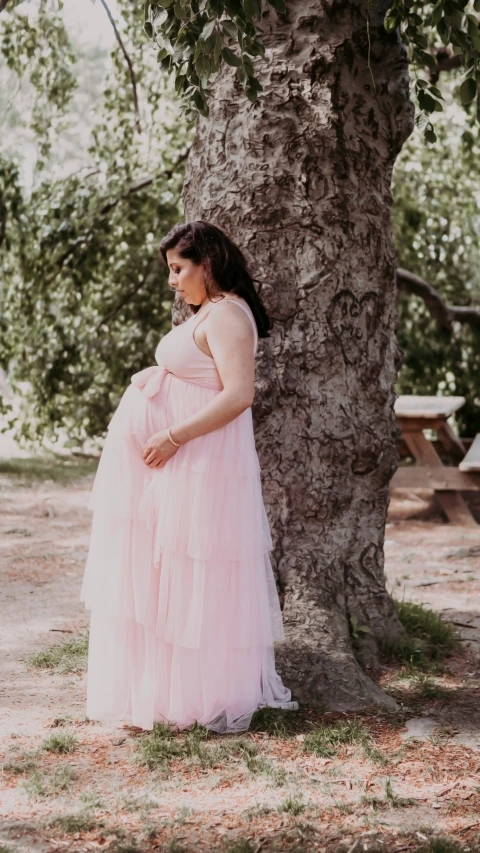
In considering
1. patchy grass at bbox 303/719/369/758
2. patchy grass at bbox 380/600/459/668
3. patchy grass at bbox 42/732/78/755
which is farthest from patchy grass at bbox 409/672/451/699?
patchy grass at bbox 42/732/78/755

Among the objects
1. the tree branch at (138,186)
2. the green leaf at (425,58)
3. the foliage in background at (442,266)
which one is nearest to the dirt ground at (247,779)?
the green leaf at (425,58)

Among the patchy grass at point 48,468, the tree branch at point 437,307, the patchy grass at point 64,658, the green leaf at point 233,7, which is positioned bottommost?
the patchy grass at point 64,658

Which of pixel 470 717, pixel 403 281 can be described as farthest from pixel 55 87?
pixel 470 717

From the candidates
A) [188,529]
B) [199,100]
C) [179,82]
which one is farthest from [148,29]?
[188,529]

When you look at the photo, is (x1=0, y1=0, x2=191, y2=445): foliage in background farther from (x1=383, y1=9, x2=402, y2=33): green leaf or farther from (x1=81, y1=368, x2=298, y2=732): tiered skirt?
→ (x1=81, y1=368, x2=298, y2=732): tiered skirt

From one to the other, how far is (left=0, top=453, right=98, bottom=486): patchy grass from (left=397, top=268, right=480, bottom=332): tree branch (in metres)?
3.70

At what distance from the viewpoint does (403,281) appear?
986cm

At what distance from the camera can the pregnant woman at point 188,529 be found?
11.1 feet

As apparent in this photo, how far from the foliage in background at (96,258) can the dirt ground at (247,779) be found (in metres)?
5.18

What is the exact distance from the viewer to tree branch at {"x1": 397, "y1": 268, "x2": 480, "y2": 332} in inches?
388

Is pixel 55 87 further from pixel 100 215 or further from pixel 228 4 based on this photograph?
pixel 228 4

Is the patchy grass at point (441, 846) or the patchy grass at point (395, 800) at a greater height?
the patchy grass at point (441, 846)

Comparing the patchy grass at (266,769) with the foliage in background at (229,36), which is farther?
the foliage in background at (229,36)

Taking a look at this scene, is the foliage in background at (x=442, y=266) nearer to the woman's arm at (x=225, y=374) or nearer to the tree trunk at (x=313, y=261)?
the tree trunk at (x=313, y=261)
